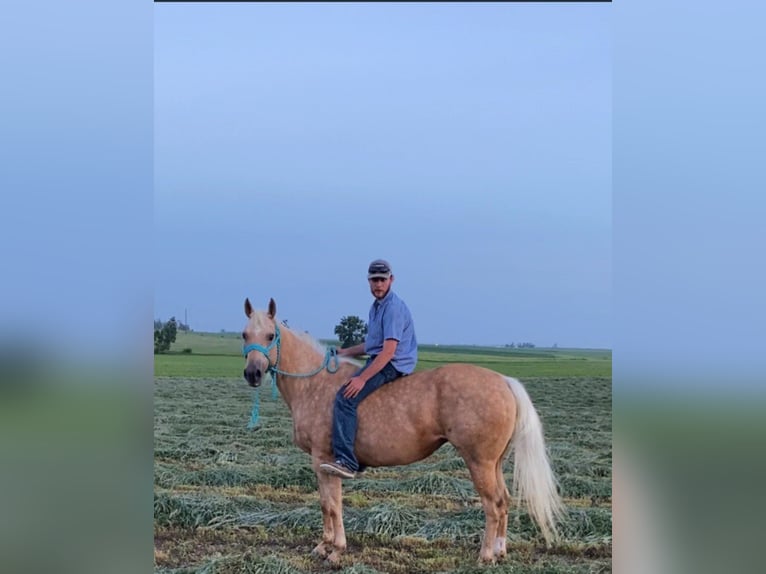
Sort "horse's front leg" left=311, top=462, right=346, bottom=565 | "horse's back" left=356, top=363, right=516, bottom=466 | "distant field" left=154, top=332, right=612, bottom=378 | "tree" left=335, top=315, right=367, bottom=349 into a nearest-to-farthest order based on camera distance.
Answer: "horse's back" left=356, top=363, right=516, bottom=466 → "horse's front leg" left=311, top=462, right=346, bottom=565 → "tree" left=335, top=315, right=367, bottom=349 → "distant field" left=154, top=332, right=612, bottom=378

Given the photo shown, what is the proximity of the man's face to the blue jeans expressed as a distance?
57 cm

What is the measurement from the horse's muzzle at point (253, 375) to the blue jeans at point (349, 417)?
661 mm

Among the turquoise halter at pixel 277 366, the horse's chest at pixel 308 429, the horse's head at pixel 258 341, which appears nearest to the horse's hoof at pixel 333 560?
the horse's chest at pixel 308 429

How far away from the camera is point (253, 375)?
15.7ft

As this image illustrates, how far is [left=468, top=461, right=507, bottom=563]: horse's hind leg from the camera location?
4.76 m

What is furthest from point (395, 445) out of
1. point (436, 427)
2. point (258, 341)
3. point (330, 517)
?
point (258, 341)

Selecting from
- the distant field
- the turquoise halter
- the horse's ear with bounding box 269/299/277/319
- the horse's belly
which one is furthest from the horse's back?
the distant field

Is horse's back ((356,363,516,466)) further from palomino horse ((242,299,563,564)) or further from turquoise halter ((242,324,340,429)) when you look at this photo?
turquoise halter ((242,324,340,429))

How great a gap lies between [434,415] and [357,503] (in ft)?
7.69

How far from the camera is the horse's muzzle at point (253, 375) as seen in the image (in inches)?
187

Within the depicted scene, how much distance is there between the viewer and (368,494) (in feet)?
22.9
